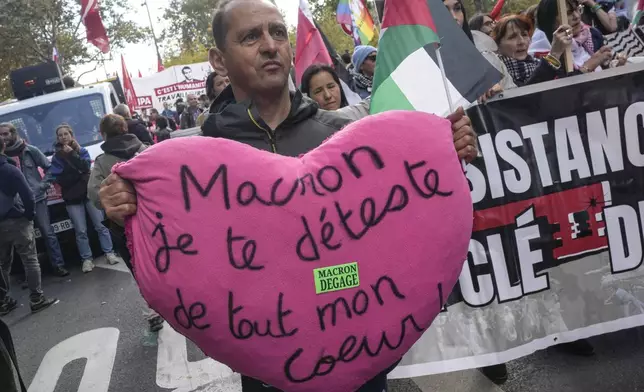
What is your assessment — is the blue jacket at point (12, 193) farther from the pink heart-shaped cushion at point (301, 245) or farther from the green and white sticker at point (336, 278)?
the green and white sticker at point (336, 278)

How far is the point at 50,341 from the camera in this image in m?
5.09

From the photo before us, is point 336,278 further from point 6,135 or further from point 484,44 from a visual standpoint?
point 6,135

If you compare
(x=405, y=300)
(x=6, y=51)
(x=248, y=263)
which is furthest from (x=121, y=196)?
(x=6, y=51)

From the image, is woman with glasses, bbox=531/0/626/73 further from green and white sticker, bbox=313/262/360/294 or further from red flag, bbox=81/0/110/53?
red flag, bbox=81/0/110/53

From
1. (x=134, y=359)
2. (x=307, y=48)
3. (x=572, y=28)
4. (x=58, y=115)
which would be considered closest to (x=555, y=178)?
(x=572, y=28)

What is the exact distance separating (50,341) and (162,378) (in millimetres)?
1808

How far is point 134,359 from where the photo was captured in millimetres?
4273

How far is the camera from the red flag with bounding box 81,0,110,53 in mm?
13055

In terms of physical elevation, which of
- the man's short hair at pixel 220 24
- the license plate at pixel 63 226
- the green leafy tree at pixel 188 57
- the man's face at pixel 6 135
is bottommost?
the license plate at pixel 63 226

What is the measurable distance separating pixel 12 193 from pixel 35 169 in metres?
1.39

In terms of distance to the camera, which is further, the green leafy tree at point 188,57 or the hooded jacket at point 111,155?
the green leafy tree at point 188,57

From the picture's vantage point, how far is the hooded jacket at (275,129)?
66.8 inches

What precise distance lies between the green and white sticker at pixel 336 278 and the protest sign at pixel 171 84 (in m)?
24.5

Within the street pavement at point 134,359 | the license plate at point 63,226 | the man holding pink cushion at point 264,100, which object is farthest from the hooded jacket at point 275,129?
the license plate at point 63,226
